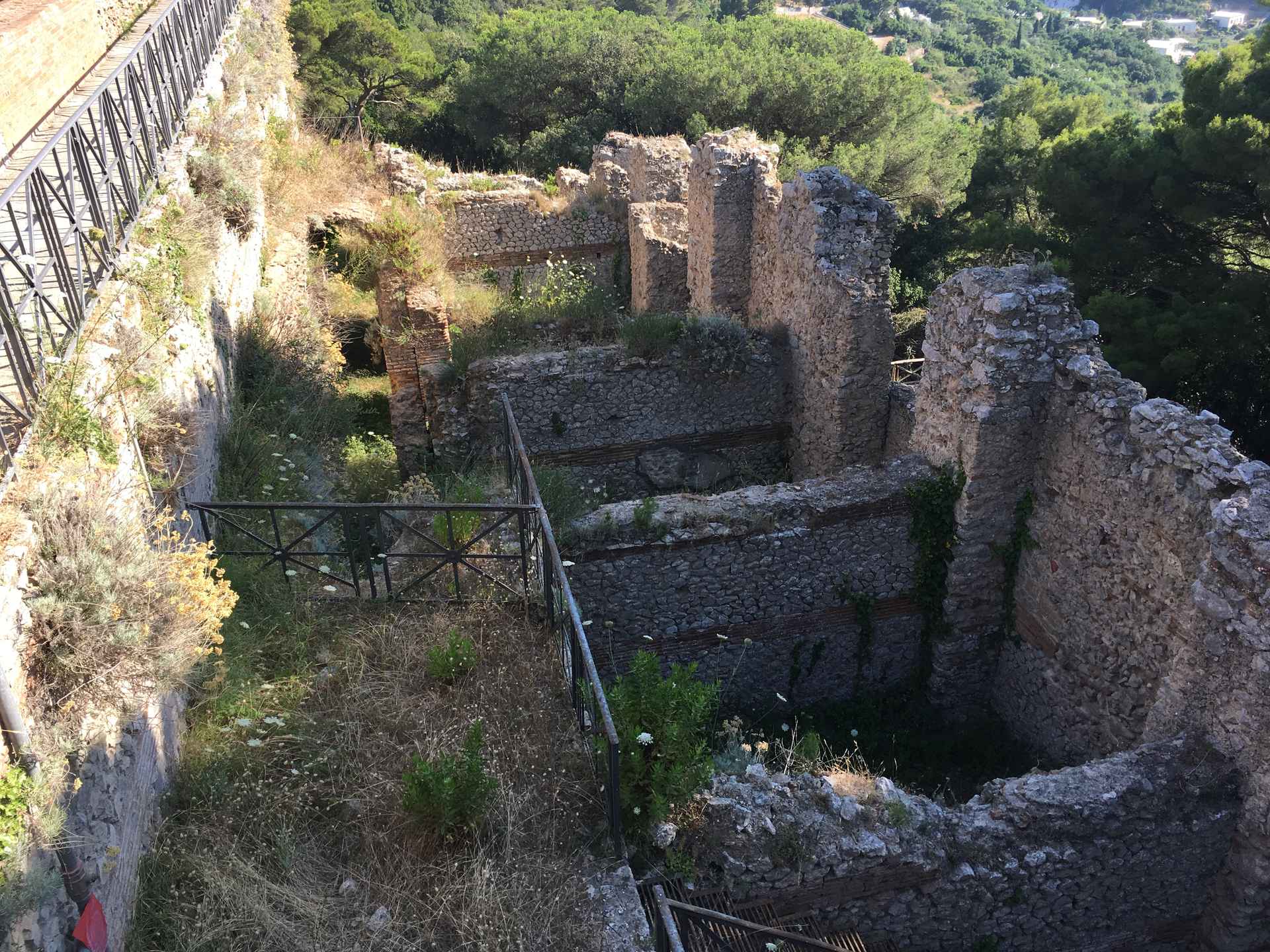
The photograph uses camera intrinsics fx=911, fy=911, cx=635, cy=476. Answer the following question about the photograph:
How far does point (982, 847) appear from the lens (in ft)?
16.4

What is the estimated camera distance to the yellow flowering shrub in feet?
11.5

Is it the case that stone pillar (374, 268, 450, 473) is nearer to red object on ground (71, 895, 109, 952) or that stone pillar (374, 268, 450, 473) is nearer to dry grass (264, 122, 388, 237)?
dry grass (264, 122, 388, 237)

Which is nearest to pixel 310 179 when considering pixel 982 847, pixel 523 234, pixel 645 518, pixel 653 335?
pixel 523 234

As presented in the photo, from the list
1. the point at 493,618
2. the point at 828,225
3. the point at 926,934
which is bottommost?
the point at 926,934

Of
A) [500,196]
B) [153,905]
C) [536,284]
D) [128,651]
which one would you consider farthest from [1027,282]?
[500,196]

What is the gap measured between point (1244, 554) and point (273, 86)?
1456 cm

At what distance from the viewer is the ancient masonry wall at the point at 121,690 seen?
3.27 m

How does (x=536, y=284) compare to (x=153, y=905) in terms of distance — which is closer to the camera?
(x=153, y=905)

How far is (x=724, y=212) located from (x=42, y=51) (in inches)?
325

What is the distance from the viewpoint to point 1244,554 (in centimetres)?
468

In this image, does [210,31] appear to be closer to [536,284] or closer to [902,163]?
[536,284]

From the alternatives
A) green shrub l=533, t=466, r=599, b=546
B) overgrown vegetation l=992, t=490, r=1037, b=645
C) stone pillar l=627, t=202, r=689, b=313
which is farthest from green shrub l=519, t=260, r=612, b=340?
overgrown vegetation l=992, t=490, r=1037, b=645

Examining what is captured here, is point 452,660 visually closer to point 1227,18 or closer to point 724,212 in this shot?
point 724,212

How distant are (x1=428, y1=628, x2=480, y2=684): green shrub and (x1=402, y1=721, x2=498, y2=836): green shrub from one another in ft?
3.09
